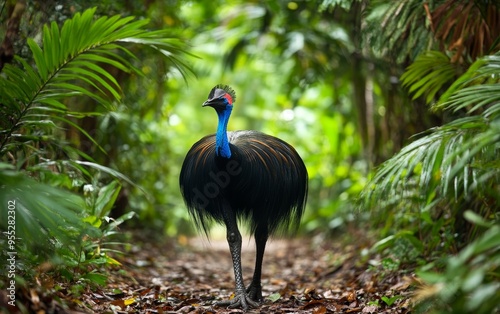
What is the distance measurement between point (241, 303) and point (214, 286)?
1.21 metres

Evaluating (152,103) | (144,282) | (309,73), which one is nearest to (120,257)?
(144,282)

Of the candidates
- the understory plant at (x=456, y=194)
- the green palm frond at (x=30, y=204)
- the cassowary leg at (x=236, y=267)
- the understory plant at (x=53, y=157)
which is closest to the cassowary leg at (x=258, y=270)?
the cassowary leg at (x=236, y=267)

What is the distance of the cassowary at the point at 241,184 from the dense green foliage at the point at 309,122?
46cm

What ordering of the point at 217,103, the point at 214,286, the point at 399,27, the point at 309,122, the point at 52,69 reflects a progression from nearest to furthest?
the point at 52,69
the point at 217,103
the point at 399,27
the point at 214,286
the point at 309,122

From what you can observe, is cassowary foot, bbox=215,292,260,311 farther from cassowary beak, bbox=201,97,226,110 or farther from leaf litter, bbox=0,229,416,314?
cassowary beak, bbox=201,97,226,110

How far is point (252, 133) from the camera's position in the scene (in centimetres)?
416

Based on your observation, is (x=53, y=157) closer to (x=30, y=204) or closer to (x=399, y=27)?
(x=30, y=204)

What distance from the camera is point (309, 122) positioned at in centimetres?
919

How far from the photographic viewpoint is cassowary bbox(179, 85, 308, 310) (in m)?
3.67

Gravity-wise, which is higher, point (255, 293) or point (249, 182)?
point (249, 182)

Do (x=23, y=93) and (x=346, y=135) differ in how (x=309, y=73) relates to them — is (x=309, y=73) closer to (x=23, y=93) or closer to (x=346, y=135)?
(x=346, y=135)

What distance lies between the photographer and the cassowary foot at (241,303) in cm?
366

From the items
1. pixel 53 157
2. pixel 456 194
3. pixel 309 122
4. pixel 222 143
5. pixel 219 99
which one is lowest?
pixel 456 194

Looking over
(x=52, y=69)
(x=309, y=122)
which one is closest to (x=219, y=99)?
(x=52, y=69)
